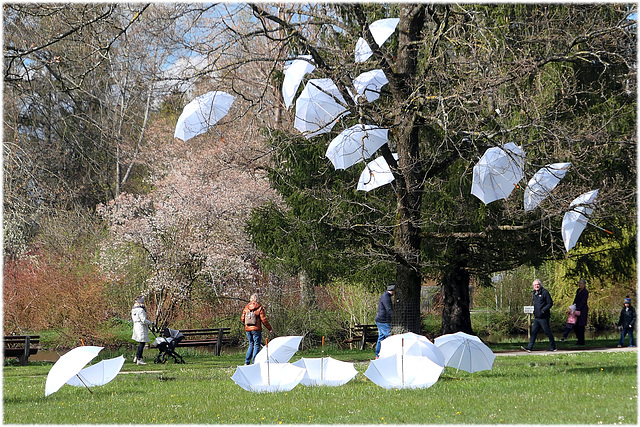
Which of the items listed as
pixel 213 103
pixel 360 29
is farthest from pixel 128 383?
pixel 360 29

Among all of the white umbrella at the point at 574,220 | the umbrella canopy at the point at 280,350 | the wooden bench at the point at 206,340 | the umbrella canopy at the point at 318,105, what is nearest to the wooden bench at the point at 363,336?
the wooden bench at the point at 206,340

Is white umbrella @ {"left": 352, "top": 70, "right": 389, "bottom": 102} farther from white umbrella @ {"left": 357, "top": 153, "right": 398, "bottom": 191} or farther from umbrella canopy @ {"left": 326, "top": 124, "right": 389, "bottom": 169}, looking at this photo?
white umbrella @ {"left": 357, "top": 153, "right": 398, "bottom": 191}

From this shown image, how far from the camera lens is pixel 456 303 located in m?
19.9

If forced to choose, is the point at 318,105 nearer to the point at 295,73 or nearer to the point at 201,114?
the point at 295,73

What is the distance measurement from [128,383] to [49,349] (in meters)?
10.6

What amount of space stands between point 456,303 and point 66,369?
12.4 metres

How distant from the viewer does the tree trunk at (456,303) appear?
19812 mm

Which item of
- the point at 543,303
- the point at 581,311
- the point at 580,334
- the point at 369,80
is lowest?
the point at 580,334

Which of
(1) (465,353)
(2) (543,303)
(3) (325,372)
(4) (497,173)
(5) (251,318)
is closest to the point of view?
(3) (325,372)

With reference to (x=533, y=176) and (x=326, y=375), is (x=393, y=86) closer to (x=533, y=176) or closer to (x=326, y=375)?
(x=533, y=176)

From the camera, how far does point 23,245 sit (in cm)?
1908

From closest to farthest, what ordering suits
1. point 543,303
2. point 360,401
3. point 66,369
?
point 360,401
point 66,369
point 543,303

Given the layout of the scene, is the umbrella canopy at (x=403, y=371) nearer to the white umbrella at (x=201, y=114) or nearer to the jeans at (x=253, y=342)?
the jeans at (x=253, y=342)

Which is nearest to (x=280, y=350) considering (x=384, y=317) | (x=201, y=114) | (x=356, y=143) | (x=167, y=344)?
(x=384, y=317)
